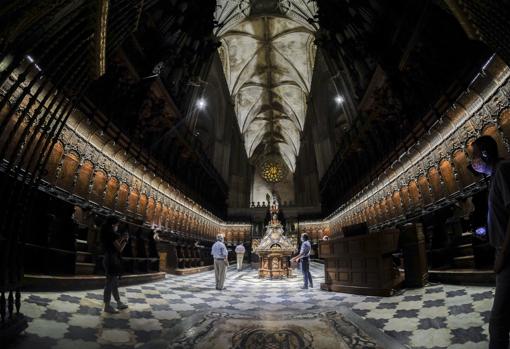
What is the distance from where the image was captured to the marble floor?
252cm

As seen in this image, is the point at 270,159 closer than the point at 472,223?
No

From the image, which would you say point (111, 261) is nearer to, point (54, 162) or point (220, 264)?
point (220, 264)

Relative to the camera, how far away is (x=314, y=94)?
23.8 meters

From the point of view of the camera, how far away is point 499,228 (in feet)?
5.34

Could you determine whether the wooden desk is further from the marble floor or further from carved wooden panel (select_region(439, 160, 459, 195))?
carved wooden panel (select_region(439, 160, 459, 195))

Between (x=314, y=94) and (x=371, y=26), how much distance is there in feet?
43.4

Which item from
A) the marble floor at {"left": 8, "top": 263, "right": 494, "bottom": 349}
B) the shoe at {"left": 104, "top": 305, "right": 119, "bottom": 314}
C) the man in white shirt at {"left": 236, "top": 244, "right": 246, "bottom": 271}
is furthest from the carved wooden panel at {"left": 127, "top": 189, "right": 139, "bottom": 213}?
the shoe at {"left": 104, "top": 305, "right": 119, "bottom": 314}

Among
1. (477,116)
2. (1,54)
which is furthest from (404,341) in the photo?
(477,116)

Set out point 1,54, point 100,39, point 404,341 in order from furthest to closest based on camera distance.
Result: point 100,39
point 404,341
point 1,54

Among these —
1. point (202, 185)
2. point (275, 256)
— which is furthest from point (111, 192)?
point (202, 185)

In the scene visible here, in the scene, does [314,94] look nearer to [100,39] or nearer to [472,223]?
[472,223]

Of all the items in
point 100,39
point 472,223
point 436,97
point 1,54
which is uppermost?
point 436,97

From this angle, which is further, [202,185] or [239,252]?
[202,185]

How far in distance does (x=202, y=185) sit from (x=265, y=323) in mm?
16415
